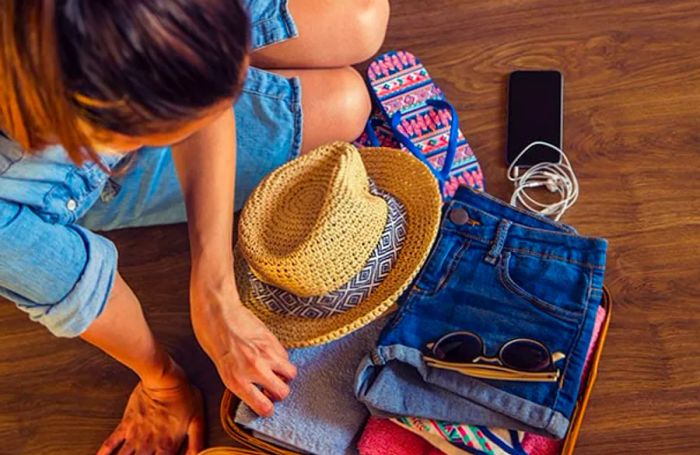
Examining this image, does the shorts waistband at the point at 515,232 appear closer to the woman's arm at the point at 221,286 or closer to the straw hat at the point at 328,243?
the straw hat at the point at 328,243

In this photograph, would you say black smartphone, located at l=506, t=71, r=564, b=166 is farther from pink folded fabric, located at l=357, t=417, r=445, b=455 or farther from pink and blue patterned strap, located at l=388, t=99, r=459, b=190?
pink folded fabric, located at l=357, t=417, r=445, b=455

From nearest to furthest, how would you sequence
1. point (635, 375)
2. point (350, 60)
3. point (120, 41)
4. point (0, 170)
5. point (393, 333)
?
1. point (120, 41)
2. point (0, 170)
3. point (393, 333)
4. point (635, 375)
5. point (350, 60)

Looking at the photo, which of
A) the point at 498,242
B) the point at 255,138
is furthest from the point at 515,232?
the point at 255,138

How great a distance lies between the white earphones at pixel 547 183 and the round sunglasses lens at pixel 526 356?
0.34 metres

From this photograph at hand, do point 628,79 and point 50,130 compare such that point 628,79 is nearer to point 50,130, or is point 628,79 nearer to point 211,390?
point 211,390

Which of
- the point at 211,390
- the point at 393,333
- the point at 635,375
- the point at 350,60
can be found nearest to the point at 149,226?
the point at 211,390

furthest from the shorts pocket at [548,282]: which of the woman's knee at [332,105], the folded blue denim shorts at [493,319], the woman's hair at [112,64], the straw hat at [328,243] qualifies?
the woman's hair at [112,64]

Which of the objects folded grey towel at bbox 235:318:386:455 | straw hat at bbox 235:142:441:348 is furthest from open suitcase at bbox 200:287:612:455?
straw hat at bbox 235:142:441:348

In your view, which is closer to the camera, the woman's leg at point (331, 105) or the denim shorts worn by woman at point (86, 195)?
the denim shorts worn by woman at point (86, 195)

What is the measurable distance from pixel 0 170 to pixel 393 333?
0.45m

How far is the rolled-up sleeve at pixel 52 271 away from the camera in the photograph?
0.73m

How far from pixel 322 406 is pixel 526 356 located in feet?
0.81

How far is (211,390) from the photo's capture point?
1.08 m

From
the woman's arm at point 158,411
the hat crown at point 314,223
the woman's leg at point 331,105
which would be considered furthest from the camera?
the woman's leg at point 331,105
